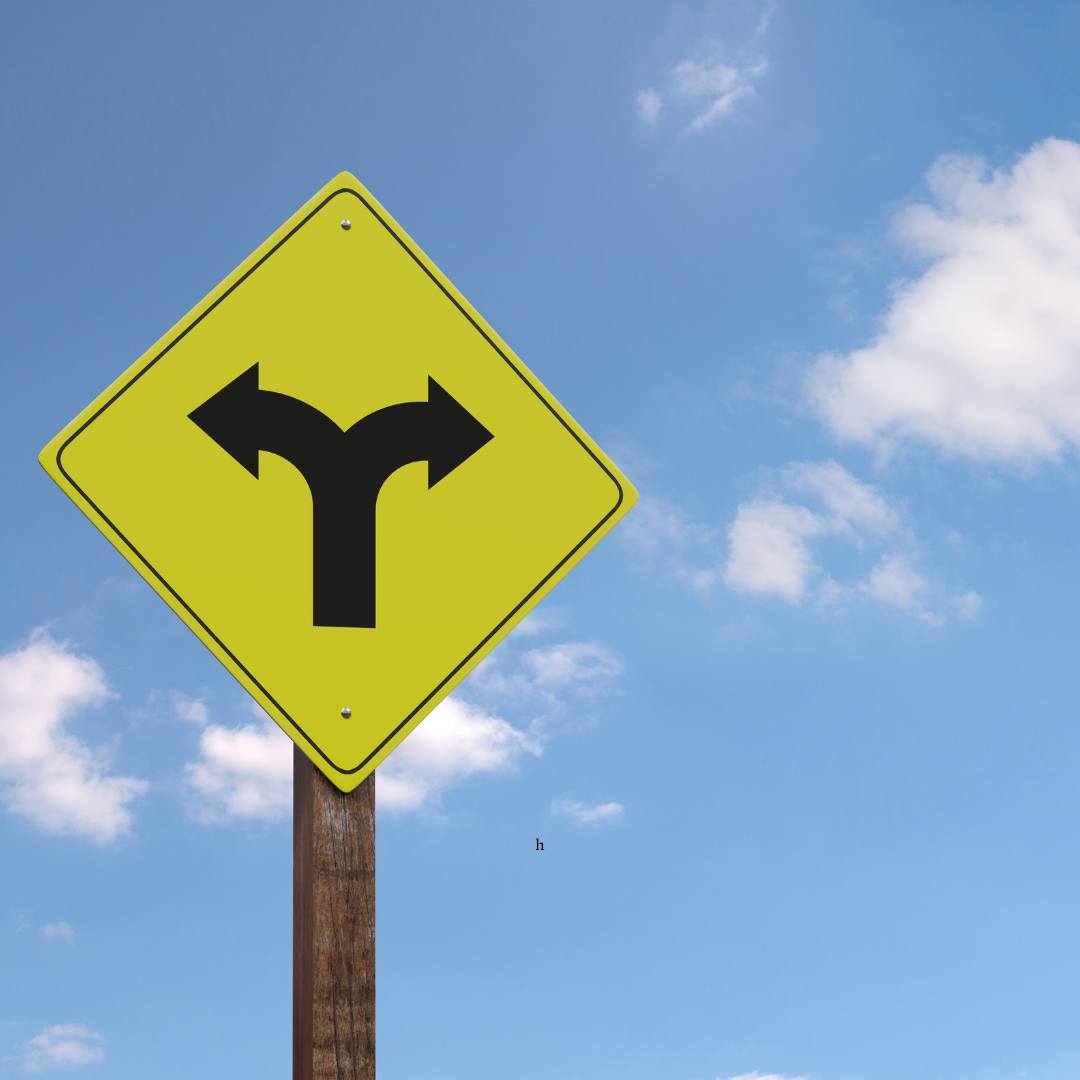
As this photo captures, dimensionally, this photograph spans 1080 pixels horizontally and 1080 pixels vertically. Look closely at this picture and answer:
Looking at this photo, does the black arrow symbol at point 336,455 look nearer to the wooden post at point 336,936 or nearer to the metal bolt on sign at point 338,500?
the metal bolt on sign at point 338,500

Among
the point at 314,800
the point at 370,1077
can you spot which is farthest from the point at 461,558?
the point at 370,1077

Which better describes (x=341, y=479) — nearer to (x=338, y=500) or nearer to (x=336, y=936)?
(x=338, y=500)

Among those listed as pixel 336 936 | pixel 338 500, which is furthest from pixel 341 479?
pixel 336 936

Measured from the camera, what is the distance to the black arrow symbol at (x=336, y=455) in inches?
97.5

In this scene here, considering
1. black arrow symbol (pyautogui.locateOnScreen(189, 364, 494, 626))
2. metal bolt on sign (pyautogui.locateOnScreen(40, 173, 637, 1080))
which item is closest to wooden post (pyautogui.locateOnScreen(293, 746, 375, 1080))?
metal bolt on sign (pyautogui.locateOnScreen(40, 173, 637, 1080))

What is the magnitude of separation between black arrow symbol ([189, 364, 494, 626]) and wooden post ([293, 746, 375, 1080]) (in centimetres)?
42

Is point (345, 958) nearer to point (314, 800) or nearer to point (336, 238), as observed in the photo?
point (314, 800)

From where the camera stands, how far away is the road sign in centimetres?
244

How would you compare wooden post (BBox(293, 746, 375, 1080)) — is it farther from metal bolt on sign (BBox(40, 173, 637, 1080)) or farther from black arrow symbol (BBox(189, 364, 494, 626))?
black arrow symbol (BBox(189, 364, 494, 626))

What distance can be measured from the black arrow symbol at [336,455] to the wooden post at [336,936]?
16.5 inches

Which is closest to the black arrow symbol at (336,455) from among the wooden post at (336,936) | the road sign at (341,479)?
the road sign at (341,479)

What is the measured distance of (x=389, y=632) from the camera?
8.18ft

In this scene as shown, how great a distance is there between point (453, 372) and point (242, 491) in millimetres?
632

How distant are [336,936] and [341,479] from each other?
3.54ft
